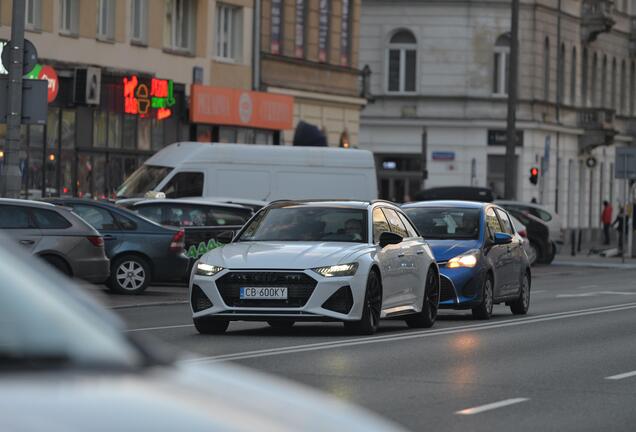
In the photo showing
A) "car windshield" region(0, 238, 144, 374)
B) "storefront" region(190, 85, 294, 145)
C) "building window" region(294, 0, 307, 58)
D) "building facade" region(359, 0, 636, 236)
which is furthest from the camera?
"building facade" region(359, 0, 636, 236)

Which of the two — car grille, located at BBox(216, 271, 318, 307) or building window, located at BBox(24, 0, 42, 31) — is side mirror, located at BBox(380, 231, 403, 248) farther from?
building window, located at BBox(24, 0, 42, 31)

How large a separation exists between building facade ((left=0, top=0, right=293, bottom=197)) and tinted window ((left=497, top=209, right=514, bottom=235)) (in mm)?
16574

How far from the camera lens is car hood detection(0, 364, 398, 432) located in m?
2.68

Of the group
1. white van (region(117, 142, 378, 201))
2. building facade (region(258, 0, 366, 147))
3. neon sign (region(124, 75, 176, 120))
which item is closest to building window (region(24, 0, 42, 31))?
neon sign (region(124, 75, 176, 120))

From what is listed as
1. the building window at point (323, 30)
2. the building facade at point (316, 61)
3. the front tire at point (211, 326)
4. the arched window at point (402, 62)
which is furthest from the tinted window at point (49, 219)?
the arched window at point (402, 62)

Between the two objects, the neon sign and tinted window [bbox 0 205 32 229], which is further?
the neon sign

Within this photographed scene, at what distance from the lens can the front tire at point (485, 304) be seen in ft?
67.1

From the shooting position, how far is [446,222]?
21.5 m

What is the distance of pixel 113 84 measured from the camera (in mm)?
40125

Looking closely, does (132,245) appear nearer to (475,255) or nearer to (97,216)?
(97,216)

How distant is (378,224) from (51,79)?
2090cm

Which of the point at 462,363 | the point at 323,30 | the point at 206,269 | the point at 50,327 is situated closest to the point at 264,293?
the point at 206,269

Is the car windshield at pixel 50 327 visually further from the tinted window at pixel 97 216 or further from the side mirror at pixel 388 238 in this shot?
the tinted window at pixel 97 216

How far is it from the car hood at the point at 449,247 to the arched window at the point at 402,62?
48892 mm
